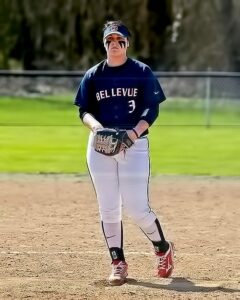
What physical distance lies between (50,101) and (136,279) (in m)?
19.0

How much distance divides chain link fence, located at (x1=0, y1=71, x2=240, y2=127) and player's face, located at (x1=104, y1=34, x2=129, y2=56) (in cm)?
1507

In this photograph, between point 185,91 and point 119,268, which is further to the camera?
point 185,91

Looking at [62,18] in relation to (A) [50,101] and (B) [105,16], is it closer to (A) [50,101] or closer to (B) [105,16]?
(B) [105,16]

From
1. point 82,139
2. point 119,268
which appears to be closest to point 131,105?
point 119,268

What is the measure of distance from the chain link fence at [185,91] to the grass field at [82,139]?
52 millimetres

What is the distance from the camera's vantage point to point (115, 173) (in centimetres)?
637

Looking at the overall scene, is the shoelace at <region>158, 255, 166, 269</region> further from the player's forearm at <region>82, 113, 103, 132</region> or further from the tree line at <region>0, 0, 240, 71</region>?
the tree line at <region>0, 0, 240, 71</region>

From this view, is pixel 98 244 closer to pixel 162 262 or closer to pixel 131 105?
pixel 162 262

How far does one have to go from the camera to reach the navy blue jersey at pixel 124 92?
6316mm

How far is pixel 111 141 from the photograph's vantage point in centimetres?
610

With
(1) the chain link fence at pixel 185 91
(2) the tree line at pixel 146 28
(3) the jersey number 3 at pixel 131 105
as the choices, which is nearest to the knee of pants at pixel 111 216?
(3) the jersey number 3 at pixel 131 105

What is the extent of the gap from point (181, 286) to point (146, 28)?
2602 centimetres

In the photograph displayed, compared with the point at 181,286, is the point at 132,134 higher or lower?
higher

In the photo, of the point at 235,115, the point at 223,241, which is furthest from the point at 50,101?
the point at 223,241
